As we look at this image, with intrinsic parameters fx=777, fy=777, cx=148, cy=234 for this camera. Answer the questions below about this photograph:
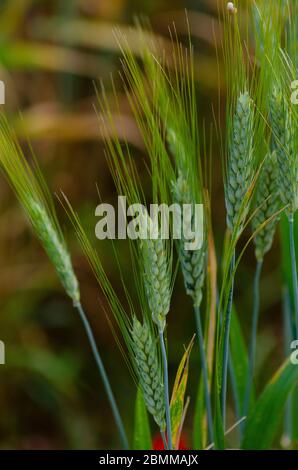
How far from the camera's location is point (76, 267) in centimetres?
142

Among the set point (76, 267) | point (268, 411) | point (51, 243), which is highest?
point (76, 267)

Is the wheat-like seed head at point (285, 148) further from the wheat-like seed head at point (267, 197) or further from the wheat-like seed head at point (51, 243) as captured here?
the wheat-like seed head at point (51, 243)

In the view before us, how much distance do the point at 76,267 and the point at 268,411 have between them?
86 cm

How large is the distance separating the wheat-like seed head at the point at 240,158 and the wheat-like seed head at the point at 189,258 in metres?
0.03

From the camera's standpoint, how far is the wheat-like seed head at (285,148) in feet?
1.58

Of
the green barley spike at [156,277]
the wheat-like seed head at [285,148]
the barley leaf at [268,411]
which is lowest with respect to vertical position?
the barley leaf at [268,411]

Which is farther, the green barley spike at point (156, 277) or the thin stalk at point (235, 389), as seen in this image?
the thin stalk at point (235, 389)

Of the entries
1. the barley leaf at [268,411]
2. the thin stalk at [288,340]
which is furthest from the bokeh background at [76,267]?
the barley leaf at [268,411]

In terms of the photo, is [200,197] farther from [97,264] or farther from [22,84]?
[22,84]

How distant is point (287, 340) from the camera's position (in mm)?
738

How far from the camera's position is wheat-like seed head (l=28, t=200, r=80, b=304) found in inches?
21.1

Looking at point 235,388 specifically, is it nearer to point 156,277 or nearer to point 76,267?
point 156,277

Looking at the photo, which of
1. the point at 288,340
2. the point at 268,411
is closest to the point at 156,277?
the point at 268,411

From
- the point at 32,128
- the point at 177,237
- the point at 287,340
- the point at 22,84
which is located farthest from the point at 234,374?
the point at 22,84
